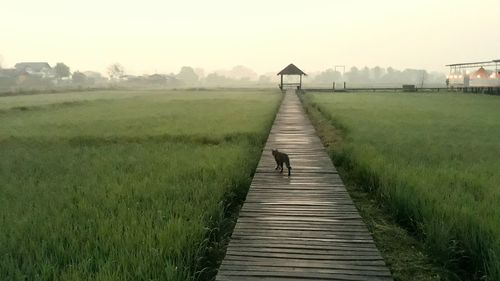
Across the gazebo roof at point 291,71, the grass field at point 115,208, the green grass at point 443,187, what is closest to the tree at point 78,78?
the gazebo roof at point 291,71

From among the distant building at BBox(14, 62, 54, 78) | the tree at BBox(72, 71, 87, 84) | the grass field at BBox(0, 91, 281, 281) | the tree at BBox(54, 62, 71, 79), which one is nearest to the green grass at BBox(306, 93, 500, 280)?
the grass field at BBox(0, 91, 281, 281)

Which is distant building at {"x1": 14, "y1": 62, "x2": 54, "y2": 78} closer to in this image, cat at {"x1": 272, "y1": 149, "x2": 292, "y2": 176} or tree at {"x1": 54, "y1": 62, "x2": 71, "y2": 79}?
tree at {"x1": 54, "y1": 62, "x2": 71, "y2": 79}

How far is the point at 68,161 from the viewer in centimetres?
818

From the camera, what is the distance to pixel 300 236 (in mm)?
4062

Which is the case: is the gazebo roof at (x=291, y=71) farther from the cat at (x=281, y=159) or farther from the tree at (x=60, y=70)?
the tree at (x=60, y=70)

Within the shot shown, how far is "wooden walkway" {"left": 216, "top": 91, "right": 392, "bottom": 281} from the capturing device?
3252 millimetres

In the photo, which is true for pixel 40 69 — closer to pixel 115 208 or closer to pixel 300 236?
pixel 115 208

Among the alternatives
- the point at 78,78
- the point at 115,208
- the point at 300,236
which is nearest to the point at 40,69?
the point at 78,78

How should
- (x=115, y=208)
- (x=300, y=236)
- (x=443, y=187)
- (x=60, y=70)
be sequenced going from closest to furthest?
(x=300, y=236) < (x=115, y=208) < (x=443, y=187) < (x=60, y=70)

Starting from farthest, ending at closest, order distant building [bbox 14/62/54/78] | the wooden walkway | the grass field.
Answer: distant building [bbox 14/62/54/78], the wooden walkway, the grass field

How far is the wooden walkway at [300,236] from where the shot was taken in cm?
325

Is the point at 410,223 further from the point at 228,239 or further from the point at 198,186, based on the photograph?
the point at 198,186

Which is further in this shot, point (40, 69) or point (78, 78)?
point (78, 78)

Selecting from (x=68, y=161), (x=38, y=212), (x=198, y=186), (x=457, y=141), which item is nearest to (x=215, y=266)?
(x=198, y=186)
